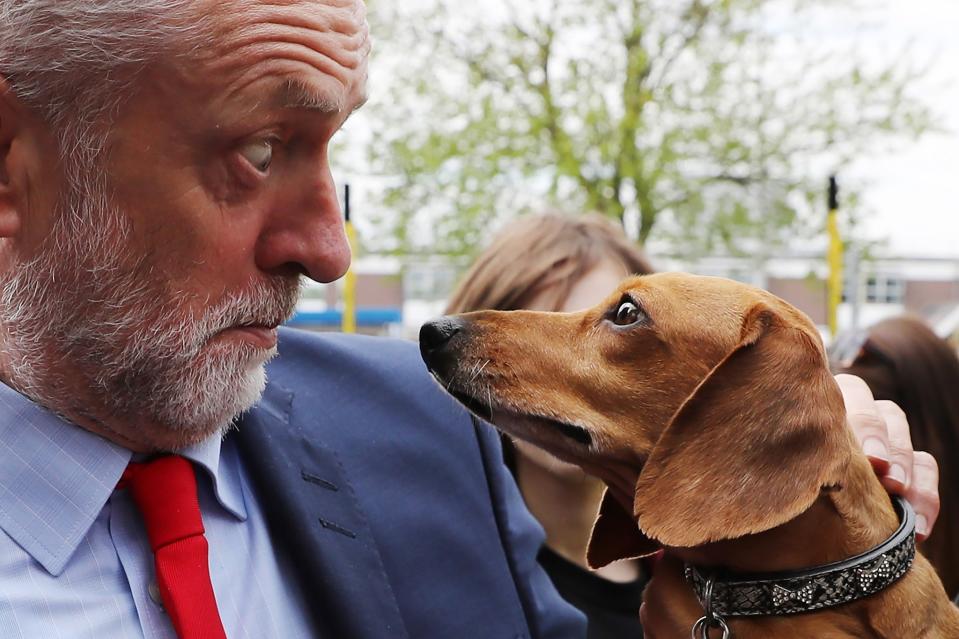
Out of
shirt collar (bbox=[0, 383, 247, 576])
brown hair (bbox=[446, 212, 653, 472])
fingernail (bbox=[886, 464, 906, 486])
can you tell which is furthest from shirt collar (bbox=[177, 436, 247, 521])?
brown hair (bbox=[446, 212, 653, 472])

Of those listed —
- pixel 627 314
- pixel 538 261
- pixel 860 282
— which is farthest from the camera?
pixel 860 282

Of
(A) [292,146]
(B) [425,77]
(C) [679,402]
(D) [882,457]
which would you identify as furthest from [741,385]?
(B) [425,77]

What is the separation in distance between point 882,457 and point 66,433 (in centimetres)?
163

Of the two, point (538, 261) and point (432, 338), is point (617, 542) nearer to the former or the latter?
point (432, 338)

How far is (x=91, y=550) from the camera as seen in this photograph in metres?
1.72

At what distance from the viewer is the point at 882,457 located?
2174 mm

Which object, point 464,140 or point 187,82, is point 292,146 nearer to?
point 187,82

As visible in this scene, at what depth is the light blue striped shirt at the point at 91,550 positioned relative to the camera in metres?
1.64

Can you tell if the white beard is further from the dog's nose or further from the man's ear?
the dog's nose

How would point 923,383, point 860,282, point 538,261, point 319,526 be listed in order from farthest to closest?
1. point 860,282
2. point 923,383
3. point 538,261
4. point 319,526

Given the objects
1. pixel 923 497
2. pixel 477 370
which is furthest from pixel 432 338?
pixel 923 497

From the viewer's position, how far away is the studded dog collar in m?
1.93

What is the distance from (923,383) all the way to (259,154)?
3.21m

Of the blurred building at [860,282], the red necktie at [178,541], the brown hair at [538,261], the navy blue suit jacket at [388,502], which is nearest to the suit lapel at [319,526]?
the navy blue suit jacket at [388,502]
